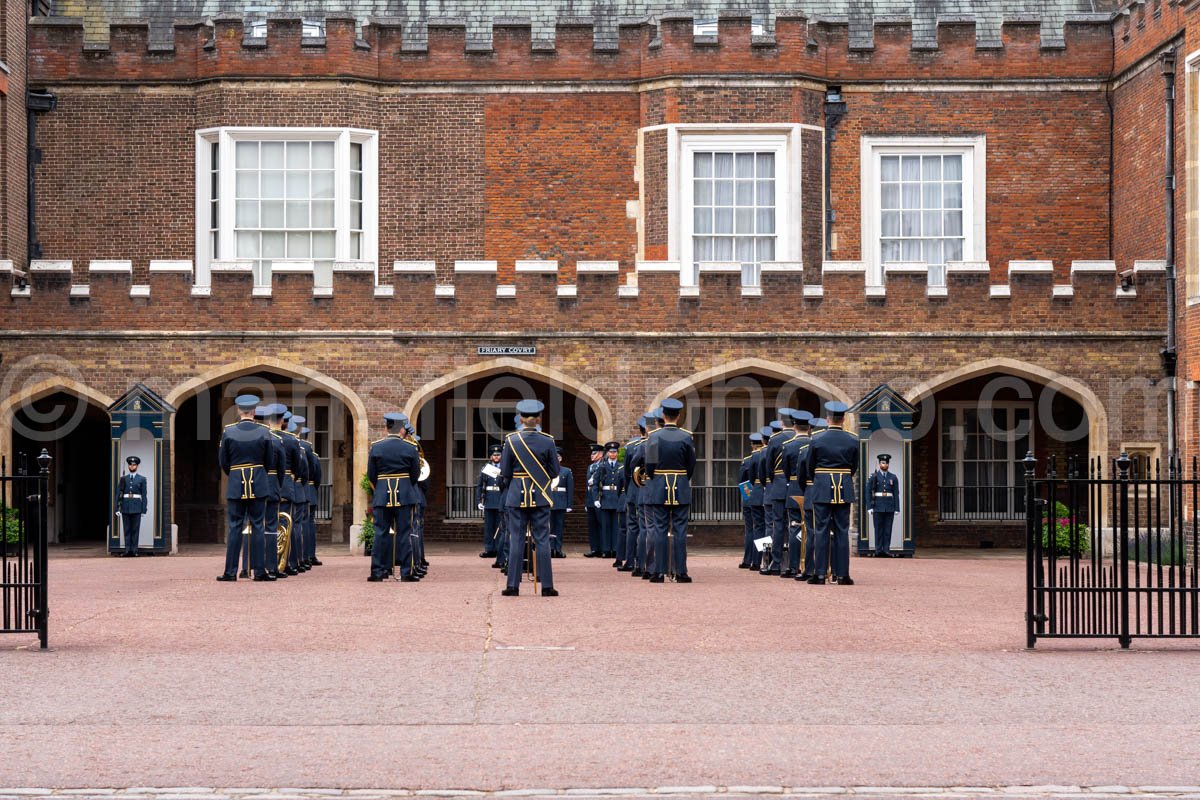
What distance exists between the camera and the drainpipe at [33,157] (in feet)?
88.2

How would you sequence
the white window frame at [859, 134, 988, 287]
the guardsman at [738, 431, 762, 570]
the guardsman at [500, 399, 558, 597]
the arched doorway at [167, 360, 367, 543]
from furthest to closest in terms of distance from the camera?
the arched doorway at [167, 360, 367, 543]
the white window frame at [859, 134, 988, 287]
the guardsman at [738, 431, 762, 570]
the guardsman at [500, 399, 558, 597]

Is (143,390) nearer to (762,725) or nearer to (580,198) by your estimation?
(580,198)

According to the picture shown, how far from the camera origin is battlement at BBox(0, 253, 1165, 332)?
25.0 metres

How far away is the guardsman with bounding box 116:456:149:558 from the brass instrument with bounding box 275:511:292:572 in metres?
5.42

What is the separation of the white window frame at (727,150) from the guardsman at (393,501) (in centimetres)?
942

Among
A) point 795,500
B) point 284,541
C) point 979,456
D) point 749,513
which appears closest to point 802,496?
point 795,500

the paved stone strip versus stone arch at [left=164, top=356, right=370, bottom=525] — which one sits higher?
stone arch at [left=164, top=356, right=370, bottom=525]

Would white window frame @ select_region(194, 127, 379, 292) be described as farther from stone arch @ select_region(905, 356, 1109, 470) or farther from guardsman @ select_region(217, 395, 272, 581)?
guardsman @ select_region(217, 395, 272, 581)

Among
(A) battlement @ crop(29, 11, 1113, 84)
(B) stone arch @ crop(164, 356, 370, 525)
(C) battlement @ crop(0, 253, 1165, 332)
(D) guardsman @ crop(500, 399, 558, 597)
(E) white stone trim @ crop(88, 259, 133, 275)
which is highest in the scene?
(A) battlement @ crop(29, 11, 1113, 84)

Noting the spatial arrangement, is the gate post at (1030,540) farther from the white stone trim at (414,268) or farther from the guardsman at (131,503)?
the guardsman at (131,503)

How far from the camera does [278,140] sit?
88.2ft

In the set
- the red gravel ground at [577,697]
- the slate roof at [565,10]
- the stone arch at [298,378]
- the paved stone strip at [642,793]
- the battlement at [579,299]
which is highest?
the slate roof at [565,10]

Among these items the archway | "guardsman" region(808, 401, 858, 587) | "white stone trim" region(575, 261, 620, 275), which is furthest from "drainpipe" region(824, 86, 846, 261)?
the archway

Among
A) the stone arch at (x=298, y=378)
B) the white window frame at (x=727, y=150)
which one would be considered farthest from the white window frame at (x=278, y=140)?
the white window frame at (x=727, y=150)
